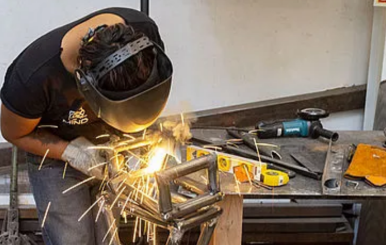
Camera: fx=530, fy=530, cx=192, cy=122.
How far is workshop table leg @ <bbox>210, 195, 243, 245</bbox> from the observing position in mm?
1520

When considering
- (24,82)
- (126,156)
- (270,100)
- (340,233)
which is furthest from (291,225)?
(24,82)

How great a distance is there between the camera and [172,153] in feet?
5.41

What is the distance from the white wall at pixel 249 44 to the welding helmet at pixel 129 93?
3.41 feet

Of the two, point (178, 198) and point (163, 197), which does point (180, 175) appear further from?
point (178, 198)

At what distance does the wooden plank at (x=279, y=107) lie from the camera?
231 centimetres

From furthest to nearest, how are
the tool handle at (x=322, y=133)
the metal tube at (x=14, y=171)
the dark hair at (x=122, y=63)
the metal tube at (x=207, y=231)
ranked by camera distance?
the metal tube at (x=14, y=171) < the tool handle at (x=322, y=133) < the metal tube at (x=207, y=231) < the dark hair at (x=122, y=63)

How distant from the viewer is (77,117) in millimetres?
1464

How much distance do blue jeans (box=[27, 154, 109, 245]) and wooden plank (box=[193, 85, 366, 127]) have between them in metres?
0.82

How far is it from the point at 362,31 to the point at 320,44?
0.65 feet

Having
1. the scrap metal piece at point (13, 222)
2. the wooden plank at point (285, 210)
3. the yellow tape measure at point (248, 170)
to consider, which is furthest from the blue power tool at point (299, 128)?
the scrap metal piece at point (13, 222)

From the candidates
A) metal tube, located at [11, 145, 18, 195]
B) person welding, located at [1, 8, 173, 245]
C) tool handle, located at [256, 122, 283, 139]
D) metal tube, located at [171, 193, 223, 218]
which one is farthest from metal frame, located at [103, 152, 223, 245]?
metal tube, located at [11, 145, 18, 195]

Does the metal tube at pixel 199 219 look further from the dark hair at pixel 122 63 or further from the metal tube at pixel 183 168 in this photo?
the dark hair at pixel 122 63

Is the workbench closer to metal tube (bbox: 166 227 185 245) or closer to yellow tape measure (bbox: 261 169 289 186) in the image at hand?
yellow tape measure (bbox: 261 169 289 186)

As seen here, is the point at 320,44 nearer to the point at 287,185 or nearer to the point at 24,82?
the point at 287,185
